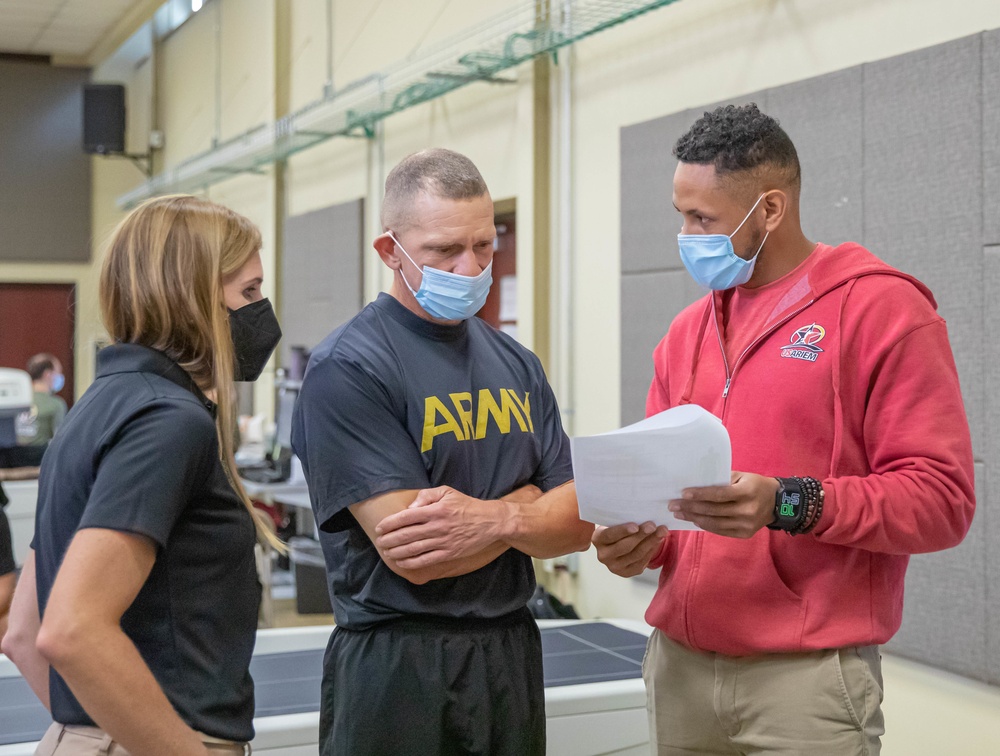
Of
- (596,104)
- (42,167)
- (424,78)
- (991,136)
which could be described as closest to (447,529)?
(991,136)


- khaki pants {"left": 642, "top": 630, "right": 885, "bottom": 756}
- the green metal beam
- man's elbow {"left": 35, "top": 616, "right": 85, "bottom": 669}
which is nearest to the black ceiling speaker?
the green metal beam

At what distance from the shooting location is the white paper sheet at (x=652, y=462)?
126 cm

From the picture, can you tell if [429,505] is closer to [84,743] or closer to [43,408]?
[84,743]

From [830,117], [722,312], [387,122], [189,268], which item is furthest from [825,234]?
[387,122]

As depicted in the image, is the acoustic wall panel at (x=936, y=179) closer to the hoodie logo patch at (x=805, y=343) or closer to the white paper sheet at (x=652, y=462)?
the hoodie logo patch at (x=805, y=343)

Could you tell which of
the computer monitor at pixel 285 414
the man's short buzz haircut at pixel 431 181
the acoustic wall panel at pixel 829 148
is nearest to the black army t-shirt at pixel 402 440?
the man's short buzz haircut at pixel 431 181

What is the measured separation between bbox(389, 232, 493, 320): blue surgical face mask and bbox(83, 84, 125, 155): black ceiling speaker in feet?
31.7

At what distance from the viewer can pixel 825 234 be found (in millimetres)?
3162

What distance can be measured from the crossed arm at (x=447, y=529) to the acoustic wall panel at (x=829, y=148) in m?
1.87

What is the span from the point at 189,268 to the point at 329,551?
526mm

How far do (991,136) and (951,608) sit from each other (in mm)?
1220

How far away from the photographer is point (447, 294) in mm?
1630

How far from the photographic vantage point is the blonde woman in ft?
3.64

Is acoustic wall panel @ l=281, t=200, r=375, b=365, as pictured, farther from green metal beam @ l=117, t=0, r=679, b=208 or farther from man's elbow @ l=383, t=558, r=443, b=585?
man's elbow @ l=383, t=558, r=443, b=585
